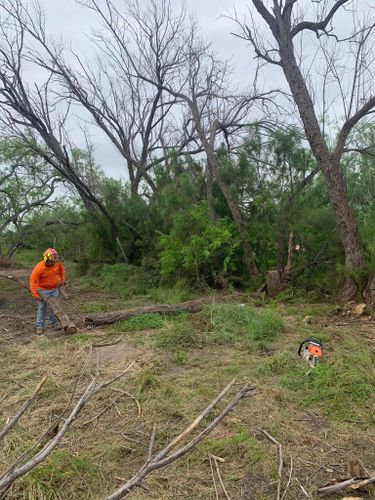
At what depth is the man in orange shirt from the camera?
26.4 ft

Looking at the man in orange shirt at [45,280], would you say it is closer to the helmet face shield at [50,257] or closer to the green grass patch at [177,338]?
the helmet face shield at [50,257]

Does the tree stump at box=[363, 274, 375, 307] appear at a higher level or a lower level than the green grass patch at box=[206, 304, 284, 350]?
higher

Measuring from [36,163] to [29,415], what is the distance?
18919 mm

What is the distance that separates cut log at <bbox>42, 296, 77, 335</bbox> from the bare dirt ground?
3.55ft

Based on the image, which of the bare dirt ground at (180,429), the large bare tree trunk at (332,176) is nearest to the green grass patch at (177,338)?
the bare dirt ground at (180,429)

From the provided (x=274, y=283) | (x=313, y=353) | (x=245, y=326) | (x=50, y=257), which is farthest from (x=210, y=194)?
(x=313, y=353)

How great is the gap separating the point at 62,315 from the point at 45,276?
875 millimetres

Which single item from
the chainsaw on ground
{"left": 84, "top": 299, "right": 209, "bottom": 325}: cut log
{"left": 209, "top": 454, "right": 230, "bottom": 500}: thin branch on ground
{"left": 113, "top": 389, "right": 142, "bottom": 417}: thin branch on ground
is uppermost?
{"left": 84, "top": 299, "right": 209, "bottom": 325}: cut log

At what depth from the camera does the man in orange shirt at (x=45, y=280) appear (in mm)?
8047

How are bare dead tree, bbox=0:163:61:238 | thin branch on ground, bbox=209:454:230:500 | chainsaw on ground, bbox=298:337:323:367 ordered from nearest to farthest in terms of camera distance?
thin branch on ground, bbox=209:454:230:500 < chainsaw on ground, bbox=298:337:323:367 < bare dead tree, bbox=0:163:61:238

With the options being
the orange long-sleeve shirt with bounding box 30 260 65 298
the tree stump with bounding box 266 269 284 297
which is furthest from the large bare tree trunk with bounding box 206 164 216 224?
the orange long-sleeve shirt with bounding box 30 260 65 298

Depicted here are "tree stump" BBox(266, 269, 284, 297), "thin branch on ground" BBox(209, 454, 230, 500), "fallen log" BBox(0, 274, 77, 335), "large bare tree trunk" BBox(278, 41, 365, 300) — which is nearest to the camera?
"thin branch on ground" BBox(209, 454, 230, 500)

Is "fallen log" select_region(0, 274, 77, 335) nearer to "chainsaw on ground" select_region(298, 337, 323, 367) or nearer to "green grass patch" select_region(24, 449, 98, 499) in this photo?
"chainsaw on ground" select_region(298, 337, 323, 367)

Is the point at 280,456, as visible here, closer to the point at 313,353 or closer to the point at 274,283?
the point at 313,353
